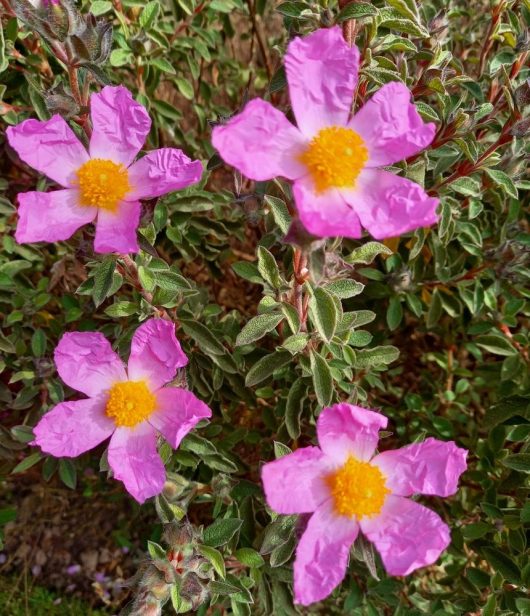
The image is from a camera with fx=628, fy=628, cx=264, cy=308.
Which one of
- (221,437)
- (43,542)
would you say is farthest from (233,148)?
(43,542)

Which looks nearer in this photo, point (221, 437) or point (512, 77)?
point (512, 77)

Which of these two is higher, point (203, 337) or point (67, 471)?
point (203, 337)

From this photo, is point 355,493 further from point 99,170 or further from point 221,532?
point 99,170

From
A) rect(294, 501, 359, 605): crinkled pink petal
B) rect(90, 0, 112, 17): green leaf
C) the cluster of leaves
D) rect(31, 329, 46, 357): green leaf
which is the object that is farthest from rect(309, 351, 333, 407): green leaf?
rect(90, 0, 112, 17): green leaf

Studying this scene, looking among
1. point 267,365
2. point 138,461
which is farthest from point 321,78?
point 138,461

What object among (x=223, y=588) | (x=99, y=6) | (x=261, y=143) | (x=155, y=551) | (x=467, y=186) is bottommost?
(x=223, y=588)

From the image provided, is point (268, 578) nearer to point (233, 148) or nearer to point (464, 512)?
point (464, 512)

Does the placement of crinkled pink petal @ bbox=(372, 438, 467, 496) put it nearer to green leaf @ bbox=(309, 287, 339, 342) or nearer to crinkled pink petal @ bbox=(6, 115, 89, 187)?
green leaf @ bbox=(309, 287, 339, 342)

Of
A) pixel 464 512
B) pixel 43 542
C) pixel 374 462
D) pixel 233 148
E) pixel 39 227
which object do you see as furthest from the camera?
pixel 43 542

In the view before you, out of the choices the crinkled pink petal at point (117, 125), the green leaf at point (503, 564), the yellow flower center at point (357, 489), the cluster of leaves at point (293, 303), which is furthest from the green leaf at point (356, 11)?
the green leaf at point (503, 564)
